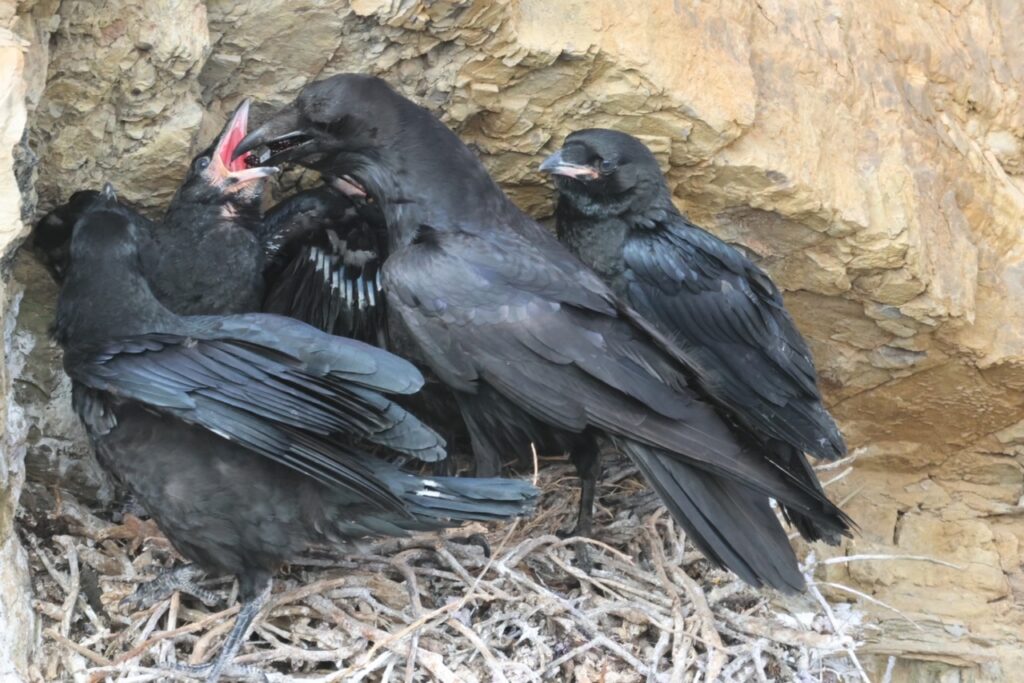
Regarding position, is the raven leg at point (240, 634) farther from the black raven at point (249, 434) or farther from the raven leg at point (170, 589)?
the raven leg at point (170, 589)

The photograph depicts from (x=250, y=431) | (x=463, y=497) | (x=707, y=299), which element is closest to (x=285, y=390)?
(x=250, y=431)

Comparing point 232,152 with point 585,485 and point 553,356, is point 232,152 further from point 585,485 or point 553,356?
point 585,485

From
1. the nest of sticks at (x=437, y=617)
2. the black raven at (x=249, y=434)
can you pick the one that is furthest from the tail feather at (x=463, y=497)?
the nest of sticks at (x=437, y=617)

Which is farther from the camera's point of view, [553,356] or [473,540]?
[473,540]

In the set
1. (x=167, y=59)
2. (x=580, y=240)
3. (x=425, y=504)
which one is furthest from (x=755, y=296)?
(x=167, y=59)

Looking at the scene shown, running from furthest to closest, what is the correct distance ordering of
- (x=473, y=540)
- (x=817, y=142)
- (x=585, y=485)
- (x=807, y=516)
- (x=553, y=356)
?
1. (x=817, y=142)
2. (x=585, y=485)
3. (x=473, y=540)
4. (x=807, y=516)
5. (x=553, y=356)

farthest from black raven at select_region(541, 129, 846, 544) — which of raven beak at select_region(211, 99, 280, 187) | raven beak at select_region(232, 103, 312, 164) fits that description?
raven beak at select_region(211, 99, 280, 187)

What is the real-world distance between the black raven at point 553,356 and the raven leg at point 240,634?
0.78 m

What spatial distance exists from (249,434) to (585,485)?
51.8 inches

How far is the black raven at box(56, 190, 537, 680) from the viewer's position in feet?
13.1

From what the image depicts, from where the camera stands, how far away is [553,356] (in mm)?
4398

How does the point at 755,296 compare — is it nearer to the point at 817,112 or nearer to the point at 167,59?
the point at 817,112

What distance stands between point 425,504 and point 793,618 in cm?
132

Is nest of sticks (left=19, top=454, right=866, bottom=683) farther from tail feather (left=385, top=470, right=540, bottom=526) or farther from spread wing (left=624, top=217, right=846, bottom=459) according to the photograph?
spread wing (left=624, top=217, right=846, bottom=459)
